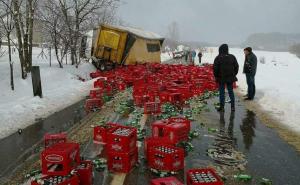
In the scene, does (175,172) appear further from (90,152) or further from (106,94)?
(106,94)

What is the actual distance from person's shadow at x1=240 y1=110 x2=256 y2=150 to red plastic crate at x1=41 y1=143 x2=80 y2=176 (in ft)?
12.8

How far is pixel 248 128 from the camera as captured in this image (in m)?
9.71

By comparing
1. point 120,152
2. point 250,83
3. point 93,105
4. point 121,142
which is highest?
point 250,83

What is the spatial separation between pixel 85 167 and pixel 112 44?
23.4m

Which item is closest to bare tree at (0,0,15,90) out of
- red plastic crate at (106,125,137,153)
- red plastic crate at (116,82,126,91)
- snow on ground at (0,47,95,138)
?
snow on ground at (0,47,95,138)

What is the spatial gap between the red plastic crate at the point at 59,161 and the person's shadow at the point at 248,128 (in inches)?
153

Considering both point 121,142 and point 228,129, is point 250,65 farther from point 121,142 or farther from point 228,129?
point 121,142

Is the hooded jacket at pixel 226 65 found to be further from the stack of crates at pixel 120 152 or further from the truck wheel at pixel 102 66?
the truck wheel at pixel 102 66

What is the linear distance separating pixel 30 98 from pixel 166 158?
9.56 m

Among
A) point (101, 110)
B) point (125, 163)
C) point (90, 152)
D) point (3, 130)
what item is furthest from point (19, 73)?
point (125, 163)

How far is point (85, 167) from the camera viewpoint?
18.2 ft

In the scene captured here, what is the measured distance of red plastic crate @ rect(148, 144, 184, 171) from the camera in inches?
239

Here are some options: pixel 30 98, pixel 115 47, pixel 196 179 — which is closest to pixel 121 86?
pixel 30 98

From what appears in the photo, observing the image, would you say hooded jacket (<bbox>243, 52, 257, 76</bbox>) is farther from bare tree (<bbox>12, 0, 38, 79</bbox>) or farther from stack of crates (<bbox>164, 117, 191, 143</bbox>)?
bare tree (<bbox>12, 0, 38, 79</bbox>)
